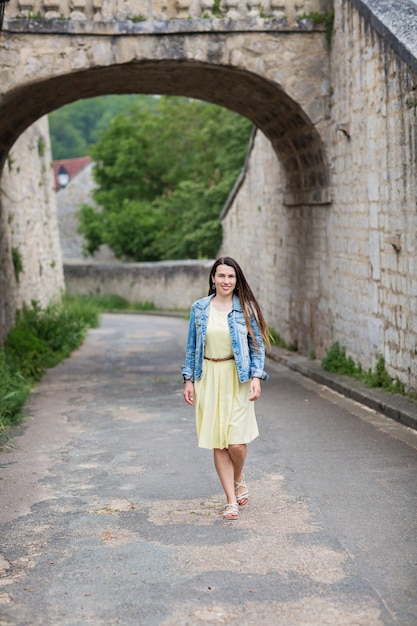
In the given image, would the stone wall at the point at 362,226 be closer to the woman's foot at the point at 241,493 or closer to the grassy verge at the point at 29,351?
the woman's foot at the point at 241,493

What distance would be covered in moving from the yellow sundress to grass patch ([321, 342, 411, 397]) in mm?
4256

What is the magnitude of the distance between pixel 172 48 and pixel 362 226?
332cm

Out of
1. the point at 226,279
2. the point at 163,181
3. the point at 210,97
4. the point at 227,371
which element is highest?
the point at 210,97

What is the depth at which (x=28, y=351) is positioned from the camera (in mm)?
14414

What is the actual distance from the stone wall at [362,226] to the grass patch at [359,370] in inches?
4.5

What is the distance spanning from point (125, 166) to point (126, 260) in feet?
13.7

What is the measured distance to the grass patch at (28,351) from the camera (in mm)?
10266

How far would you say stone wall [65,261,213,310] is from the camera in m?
33.1

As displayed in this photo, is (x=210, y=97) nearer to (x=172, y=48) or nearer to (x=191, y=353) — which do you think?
(x=172, y=48)

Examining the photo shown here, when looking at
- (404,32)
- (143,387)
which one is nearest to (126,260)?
(143,387)

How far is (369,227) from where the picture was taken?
37.2 ft

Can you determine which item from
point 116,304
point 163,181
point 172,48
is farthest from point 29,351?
point 163,181

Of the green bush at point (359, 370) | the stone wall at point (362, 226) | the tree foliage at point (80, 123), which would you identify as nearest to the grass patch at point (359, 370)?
the green bush at point (359, 370)

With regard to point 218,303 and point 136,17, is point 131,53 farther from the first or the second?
point 218,303
